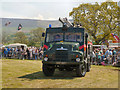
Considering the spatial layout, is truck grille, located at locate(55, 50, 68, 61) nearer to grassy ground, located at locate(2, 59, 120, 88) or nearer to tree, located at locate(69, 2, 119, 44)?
grassy ground, located at locate(2, 59, 120, 88)

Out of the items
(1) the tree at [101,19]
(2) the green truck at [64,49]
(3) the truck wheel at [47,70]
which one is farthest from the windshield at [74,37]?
A: (1) the tree at [101,19]

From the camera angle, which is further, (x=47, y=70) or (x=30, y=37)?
(x=30, y=37)

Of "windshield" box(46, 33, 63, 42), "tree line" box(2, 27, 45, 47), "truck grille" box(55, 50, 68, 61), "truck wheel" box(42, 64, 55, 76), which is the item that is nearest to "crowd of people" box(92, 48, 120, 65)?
"windshield" box(46, 33, 63, 42)

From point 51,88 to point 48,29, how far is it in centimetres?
484

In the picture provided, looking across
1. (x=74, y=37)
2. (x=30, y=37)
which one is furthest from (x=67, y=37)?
(x=30, y=37)

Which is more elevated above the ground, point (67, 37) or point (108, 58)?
point (67, 37)

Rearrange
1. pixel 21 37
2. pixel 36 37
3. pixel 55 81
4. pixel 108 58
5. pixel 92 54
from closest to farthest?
pixel 55 81 < pixel 92 54 < pixel 108 58 < pixel 36 37 < pixel 21 37

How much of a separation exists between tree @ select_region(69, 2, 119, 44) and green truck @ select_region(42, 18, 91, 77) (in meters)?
24.5

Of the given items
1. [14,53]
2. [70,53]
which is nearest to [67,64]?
[70,53]

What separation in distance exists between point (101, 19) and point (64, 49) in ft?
87.4

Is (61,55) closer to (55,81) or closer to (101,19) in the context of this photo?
(55,81)

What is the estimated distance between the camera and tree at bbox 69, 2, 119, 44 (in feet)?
115

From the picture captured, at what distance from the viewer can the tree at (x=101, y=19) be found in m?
35.2

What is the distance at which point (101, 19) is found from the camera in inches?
1389
